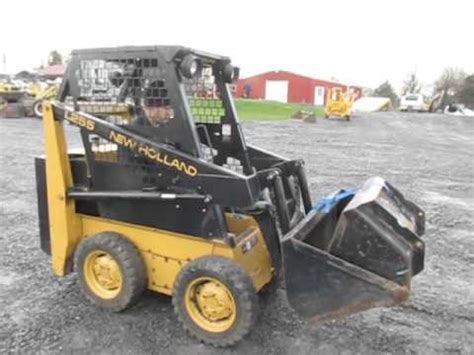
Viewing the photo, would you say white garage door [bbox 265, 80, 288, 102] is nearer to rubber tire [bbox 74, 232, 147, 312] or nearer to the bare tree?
the bare tree

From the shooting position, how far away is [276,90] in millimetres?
59188

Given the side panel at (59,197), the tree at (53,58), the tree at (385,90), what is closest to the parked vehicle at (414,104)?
the tree at (385,90)

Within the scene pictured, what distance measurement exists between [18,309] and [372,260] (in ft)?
8.33

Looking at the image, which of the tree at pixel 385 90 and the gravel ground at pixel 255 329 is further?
the tree at pixel 385 90

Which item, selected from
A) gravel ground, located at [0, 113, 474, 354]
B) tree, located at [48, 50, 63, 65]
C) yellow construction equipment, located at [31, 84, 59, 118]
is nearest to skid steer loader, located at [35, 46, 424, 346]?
gravel ground, located at [0, 113, 474, 354]

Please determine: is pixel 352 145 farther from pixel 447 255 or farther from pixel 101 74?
pixel 101 74

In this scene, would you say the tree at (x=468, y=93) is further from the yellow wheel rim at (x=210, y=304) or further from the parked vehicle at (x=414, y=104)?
the yellow wheel rim at (x=210, y=304)

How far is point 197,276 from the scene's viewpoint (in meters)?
3.40

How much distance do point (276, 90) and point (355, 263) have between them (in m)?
57.1

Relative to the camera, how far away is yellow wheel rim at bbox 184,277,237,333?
133 inches

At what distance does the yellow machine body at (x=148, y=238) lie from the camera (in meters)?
3.64

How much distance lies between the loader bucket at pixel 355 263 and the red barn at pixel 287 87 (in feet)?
181

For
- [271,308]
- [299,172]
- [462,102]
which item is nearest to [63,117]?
[299,172]

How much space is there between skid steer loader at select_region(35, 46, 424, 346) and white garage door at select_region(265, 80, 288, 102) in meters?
55.4
